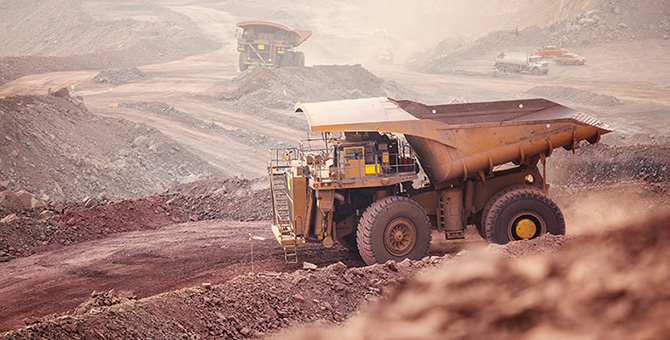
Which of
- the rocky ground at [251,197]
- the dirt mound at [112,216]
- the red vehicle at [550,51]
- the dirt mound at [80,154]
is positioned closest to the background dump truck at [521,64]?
the rocky ground at [251,197]

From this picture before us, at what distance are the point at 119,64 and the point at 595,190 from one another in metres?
40.7

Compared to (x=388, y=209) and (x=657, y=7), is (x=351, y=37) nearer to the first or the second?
(x=657, y=7)

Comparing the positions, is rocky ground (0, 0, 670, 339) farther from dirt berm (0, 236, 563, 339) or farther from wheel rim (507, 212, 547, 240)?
wheel rim (507, 212, 547, 240)

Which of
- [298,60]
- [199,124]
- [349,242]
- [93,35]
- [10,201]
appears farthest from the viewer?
[93,35]

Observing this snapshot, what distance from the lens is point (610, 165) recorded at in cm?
2189

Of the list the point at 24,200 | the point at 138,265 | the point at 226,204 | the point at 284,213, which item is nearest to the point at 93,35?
the point at 24,200

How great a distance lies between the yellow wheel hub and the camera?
14672 millimetres

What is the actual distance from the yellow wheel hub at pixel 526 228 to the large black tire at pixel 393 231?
6.06 feet

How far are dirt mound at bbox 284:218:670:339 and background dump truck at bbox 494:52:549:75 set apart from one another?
46557 mm

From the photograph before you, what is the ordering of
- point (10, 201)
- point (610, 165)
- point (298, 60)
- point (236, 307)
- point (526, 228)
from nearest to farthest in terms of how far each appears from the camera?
point (236, 307), point (526, 228), point (10, 201), point (610, 165), point (298, 60)

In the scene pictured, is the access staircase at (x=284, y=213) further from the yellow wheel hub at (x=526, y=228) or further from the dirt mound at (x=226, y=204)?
the yellow wheel hub at (x=526, y=228)

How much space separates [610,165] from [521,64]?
30.4m

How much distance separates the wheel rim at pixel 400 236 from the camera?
1412 centimetres

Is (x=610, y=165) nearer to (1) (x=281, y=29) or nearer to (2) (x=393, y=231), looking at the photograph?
(2) (x=393, y=231)
